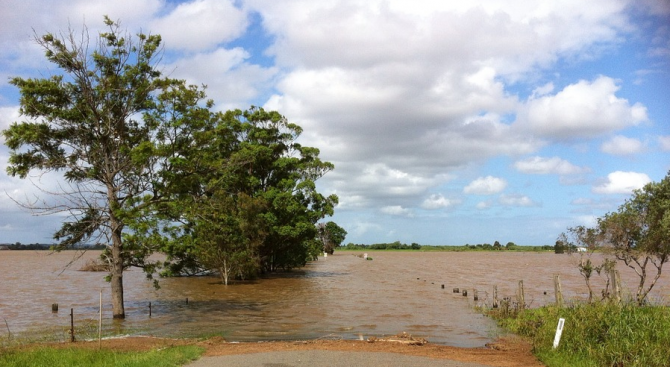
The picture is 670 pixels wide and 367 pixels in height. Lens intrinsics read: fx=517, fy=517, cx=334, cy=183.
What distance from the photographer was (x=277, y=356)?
41.4 ft

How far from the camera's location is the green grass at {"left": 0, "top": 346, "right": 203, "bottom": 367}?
11445mm

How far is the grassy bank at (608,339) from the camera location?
1133 cm

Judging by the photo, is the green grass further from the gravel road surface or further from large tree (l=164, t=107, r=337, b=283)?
large tree (l=164, t=107, r=337, b=283)

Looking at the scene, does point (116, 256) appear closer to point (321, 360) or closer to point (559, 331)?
point (321, 360)

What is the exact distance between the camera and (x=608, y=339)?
12.5m

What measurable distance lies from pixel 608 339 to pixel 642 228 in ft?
30.1

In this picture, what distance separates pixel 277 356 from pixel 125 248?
38.2 feet

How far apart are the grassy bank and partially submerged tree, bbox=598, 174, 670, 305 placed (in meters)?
4.89

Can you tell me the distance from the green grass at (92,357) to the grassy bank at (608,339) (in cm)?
887

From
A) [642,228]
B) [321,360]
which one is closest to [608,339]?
[321,360]

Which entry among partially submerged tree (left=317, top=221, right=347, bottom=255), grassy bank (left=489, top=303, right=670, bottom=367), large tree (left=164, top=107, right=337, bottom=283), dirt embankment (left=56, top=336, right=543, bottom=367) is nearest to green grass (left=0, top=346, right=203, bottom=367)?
dirt embankment (left=56, top=336, right=543, bottom=367)

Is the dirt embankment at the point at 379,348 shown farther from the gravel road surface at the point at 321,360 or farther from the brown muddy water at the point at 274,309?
the brown muddy water at the point at 274,309

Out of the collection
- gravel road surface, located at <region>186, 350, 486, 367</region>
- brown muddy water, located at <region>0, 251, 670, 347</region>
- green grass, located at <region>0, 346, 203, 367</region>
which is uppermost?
green grass, located at <region>0, 346, 203, 367</region>

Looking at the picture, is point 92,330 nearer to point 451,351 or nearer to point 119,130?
point 119,130
